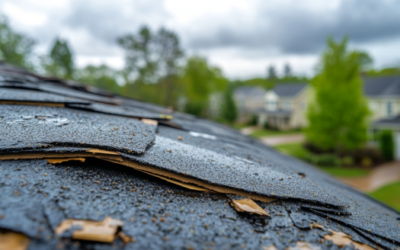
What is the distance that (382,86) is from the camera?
23453mm

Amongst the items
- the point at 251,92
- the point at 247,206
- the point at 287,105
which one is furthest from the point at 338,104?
the point at 251,92

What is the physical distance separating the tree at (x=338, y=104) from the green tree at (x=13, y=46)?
958 inches

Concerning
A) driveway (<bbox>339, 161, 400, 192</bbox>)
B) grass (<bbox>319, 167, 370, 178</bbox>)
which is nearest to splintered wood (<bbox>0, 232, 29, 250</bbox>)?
driveway (<bbox>339, 161, 400, 192</bbox>)

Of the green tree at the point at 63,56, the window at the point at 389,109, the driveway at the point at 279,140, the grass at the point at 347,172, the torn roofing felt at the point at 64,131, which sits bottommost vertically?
the grass at the point at 347,172

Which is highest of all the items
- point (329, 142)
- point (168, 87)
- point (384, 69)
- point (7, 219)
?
point (384, 69)

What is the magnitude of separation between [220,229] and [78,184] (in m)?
0.75

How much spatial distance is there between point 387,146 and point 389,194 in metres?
7.53

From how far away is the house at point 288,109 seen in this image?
33781 millimetres

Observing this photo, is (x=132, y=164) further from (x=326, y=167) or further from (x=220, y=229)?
(x=326, y=167)

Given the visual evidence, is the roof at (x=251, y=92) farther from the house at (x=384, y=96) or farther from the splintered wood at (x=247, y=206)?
the splintered wood at (x=247, y=206)

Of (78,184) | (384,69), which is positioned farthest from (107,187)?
(384,69)

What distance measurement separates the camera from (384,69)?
178 ft

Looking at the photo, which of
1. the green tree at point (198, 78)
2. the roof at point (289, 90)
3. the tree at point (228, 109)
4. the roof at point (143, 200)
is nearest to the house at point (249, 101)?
the roof at point (289, 90)

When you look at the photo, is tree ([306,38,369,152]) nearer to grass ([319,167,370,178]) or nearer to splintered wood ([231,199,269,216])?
grass ([319,167,370,178])
